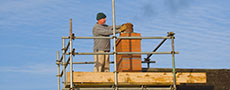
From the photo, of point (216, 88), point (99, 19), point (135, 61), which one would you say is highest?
point (99, 19)

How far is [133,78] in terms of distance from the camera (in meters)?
12.6

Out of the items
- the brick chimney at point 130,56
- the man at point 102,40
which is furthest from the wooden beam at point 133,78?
the man at point 102,40

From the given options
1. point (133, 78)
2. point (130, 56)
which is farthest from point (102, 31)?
point (133, 78)

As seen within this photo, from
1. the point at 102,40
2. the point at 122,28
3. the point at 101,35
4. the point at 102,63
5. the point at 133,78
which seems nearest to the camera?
the point at 133,78

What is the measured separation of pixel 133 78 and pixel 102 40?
5.90 ft

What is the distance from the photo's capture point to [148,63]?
56.3 ft

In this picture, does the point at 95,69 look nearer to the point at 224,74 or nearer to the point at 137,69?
the point at 137,69

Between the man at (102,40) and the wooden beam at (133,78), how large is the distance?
1442 mm

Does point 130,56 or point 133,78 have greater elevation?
point 130,56

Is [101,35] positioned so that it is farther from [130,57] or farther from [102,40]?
[130,57]

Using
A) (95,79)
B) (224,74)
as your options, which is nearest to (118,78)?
(95,79)

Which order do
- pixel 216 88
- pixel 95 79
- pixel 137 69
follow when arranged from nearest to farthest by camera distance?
1. pixel 95 79
2. pixel 137 69
3. pixel 216 88

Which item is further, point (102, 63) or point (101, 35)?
point (102, 63)

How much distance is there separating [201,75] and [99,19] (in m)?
3.53
